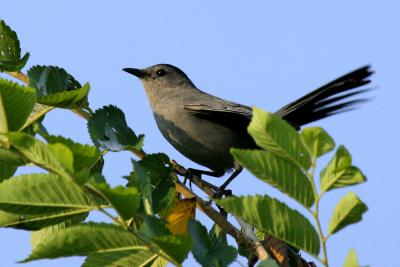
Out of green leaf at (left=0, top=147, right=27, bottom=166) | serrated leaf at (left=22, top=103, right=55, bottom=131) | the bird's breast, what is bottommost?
green leaf at (left=0, top=147, right=27, bottom=166)

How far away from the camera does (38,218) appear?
2336mm

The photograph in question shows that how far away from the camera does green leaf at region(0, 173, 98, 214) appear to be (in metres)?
2.10

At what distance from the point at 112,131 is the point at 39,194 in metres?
1.25

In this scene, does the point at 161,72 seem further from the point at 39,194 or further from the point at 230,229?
the point at 39,194

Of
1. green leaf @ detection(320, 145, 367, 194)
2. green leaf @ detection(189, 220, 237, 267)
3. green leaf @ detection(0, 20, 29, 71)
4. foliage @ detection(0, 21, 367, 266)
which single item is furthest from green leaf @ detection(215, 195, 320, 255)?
green leaf @ detection(0, 20, 29, 71)

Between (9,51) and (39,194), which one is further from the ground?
(9,51)

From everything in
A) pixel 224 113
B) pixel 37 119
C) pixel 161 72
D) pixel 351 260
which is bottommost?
pixel 351 260

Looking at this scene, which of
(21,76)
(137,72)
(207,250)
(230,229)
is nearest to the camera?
(207,250)

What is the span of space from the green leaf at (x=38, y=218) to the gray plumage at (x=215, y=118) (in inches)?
119

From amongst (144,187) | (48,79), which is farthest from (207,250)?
(48,79)

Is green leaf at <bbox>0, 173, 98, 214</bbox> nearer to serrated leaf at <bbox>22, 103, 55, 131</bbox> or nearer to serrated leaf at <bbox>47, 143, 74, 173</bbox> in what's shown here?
serrated leaf at <bbox>47, 143, 74, 173</bbox>

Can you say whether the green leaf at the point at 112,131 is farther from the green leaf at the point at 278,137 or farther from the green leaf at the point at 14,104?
the green leaf at the point at 278,137

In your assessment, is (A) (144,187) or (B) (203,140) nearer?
(A) (144,187)

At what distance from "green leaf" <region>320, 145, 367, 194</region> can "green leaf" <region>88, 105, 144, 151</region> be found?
4.49 ft
